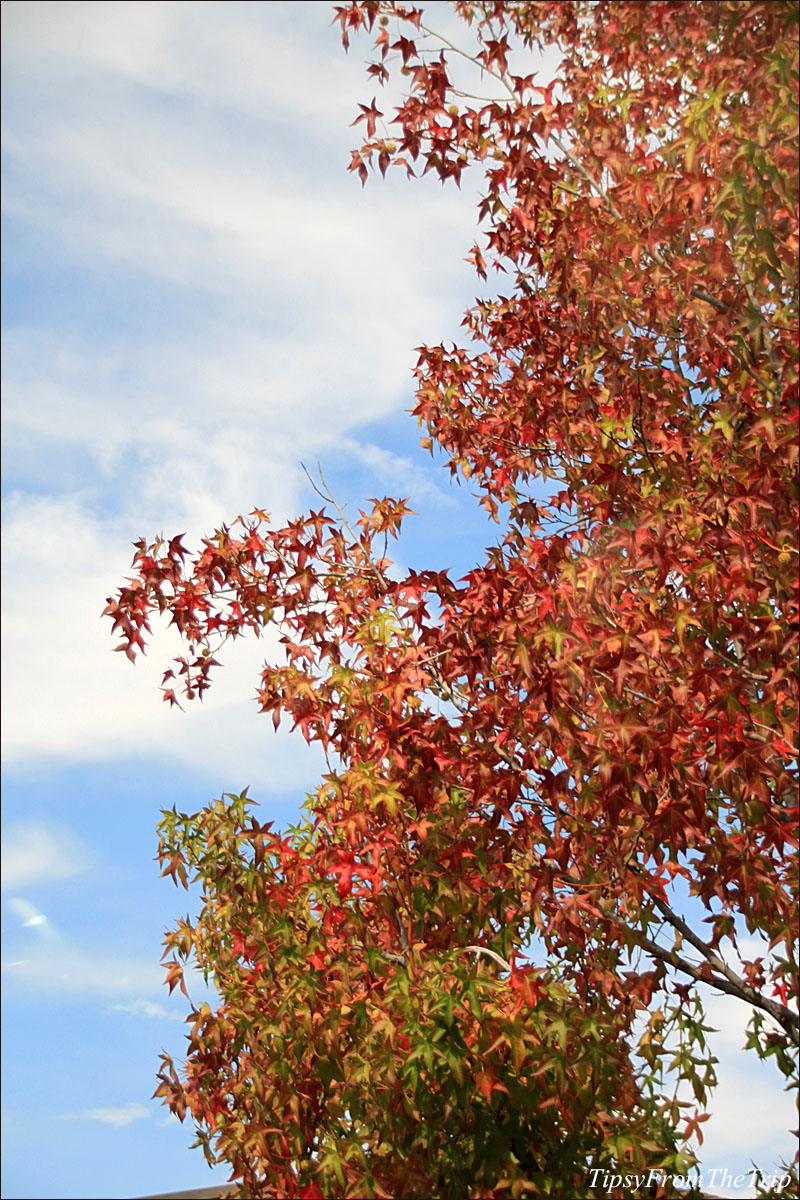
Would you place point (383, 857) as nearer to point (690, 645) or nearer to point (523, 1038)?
point (523, 1038)

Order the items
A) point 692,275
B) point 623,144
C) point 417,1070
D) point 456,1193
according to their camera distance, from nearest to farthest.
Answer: point 417,1070 < point 456,1193 < point 692,275 < point 623,144

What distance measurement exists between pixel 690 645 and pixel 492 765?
37.8 inches

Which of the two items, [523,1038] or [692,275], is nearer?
[523,1038]

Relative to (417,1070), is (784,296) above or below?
above

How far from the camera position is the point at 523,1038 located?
393cm

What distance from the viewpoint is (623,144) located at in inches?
201

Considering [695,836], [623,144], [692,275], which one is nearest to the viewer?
[695,836]

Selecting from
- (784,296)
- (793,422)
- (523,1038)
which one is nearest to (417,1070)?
(523,1038)

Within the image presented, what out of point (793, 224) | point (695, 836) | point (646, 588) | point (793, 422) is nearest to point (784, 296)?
point (793, 224)

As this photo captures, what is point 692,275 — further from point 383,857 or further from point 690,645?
point 383,857

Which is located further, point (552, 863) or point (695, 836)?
point (552, 863)

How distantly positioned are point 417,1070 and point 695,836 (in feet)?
4.61

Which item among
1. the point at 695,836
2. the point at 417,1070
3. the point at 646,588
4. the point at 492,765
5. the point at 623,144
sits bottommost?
the point at 417,1070

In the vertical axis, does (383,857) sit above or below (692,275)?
below
